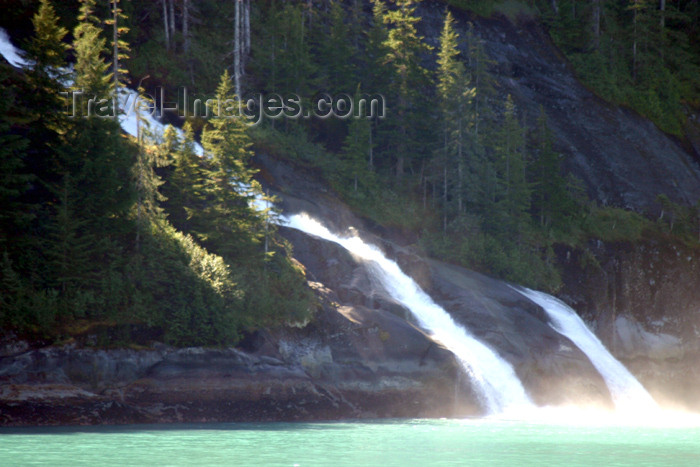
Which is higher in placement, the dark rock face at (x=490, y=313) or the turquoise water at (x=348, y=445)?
the dark rock face at (x=490, y=313)

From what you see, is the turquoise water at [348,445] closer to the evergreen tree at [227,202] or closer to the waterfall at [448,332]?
the waterfall at [448,332]

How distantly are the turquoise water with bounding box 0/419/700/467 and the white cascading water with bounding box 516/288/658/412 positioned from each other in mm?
11999

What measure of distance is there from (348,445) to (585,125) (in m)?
51.9

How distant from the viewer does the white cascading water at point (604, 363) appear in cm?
3934

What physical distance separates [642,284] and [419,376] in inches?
1223

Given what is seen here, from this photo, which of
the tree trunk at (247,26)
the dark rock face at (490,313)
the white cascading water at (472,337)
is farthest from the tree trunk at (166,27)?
the dark rock face at (490,313)

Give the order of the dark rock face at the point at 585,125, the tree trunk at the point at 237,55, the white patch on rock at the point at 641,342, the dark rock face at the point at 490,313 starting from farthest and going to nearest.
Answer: the dark rock face at the point at 585,125
the white patch on rock at the point at 641,342
the tree trunk at the point at 237,55
the dark rock face at the point at 490,313

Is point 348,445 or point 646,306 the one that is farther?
point 646,306

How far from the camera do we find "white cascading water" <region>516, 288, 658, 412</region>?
39.3 meters

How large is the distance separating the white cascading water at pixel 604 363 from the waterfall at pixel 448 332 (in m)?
7.43

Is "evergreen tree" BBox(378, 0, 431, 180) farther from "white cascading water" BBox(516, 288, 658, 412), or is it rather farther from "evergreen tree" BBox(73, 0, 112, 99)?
"evergreen tree" BBox(73, 0, 112, 99)

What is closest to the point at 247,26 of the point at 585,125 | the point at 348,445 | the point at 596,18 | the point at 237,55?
the point at 237,55

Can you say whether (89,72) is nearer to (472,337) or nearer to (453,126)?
(472,337)

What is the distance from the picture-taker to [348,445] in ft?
68.5
